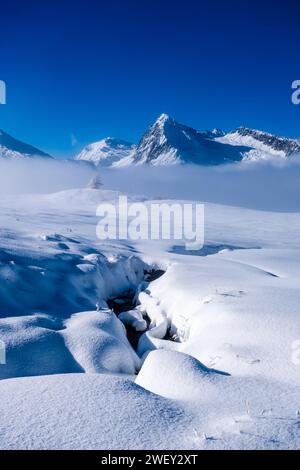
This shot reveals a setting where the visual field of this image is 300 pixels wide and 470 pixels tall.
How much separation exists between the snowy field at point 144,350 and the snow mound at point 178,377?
22 millimetres

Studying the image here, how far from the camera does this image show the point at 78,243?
19547mm

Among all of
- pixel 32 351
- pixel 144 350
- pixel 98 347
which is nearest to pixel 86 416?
pixel 32 351

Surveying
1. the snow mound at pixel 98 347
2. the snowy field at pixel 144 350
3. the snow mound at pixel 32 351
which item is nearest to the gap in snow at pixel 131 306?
the snowy field at pixel 144 350

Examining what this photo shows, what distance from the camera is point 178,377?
5570 mm

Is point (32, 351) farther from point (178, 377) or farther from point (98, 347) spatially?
point (178, 377)

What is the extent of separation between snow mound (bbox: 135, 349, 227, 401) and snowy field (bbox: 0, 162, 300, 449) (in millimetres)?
22

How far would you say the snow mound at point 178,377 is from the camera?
16.9 feet

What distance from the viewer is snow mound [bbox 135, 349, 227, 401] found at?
515 cm

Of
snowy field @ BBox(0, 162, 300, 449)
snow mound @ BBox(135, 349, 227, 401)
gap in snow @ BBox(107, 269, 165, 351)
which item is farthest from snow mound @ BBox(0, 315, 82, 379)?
gap in snow @ BBox(107, 269, 165, 351)

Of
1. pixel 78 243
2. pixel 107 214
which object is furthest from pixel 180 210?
pixel 78 243

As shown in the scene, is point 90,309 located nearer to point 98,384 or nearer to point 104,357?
point 104,357

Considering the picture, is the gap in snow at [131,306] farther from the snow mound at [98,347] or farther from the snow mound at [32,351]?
the snow mound at [32,351]

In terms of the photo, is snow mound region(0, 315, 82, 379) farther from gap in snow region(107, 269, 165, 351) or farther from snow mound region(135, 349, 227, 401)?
gap in snow region(107, 269, 165, 351)

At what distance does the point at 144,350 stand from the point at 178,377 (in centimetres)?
501
